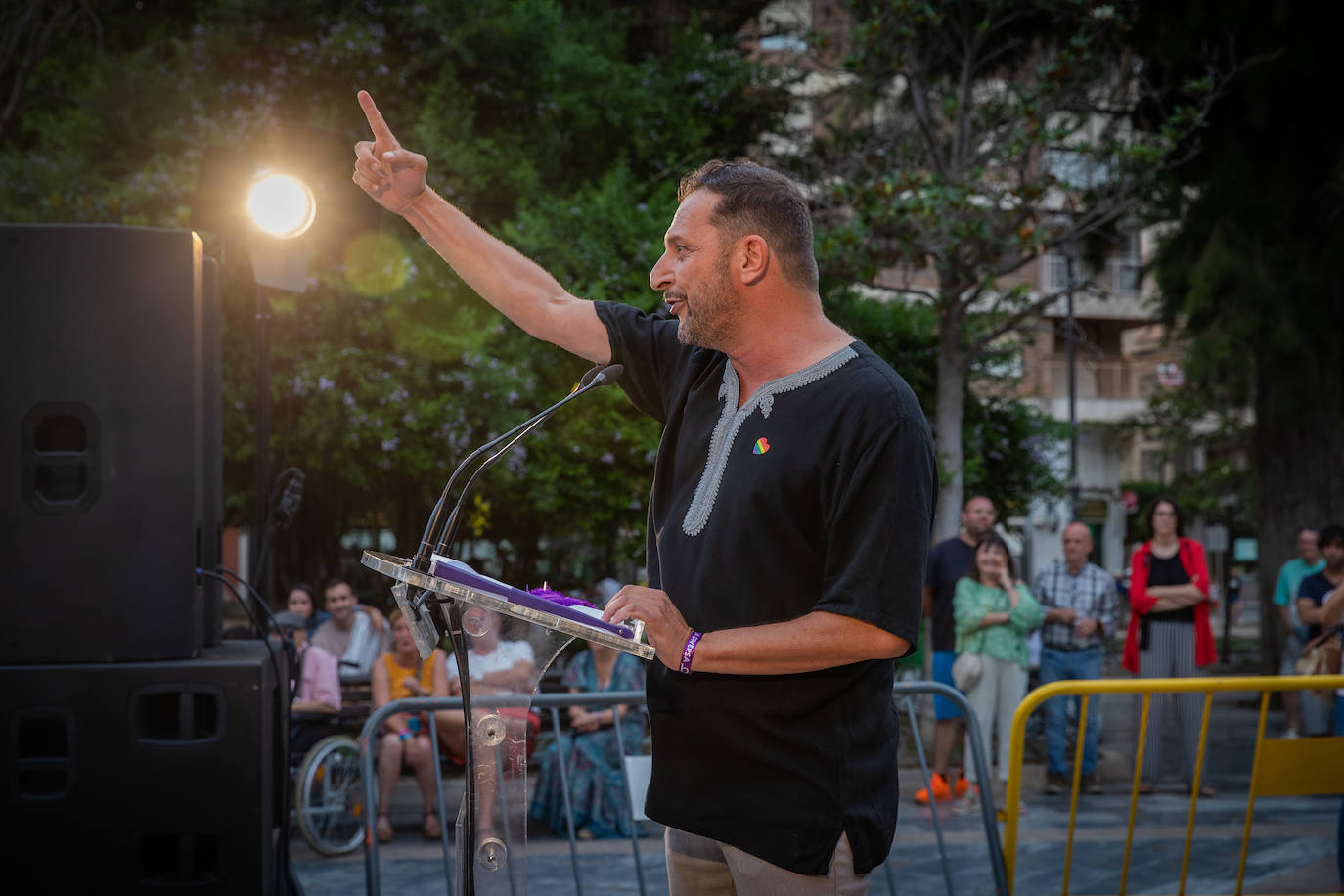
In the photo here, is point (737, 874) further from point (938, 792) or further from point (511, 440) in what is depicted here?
point (938, 792)

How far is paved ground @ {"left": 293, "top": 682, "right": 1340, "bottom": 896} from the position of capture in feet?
20.6

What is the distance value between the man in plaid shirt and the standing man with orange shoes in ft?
2.09

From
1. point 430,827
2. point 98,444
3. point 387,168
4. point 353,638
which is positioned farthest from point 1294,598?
point 387,168

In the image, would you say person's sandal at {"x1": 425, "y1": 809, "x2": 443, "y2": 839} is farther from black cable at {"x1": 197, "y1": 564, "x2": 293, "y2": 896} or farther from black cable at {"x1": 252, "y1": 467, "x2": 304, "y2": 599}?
black cable at {"x1": 197, "y1": 564, "x2": 293, "y2": 896}

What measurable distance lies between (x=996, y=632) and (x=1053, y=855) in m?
1.63

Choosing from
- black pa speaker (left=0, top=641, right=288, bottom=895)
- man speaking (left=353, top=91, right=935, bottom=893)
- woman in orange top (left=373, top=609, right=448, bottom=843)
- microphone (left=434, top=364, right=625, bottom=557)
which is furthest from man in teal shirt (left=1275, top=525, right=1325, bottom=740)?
microphone (left=434, top=364, right=625, bottom=557)

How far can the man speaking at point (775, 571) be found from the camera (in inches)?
74.8

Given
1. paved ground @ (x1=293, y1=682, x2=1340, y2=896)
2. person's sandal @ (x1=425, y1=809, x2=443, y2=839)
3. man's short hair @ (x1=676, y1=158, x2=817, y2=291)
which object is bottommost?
paved ground @ (x1=293, y1=682, x2=1340, y2=896)

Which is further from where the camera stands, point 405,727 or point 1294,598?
point 1294,598

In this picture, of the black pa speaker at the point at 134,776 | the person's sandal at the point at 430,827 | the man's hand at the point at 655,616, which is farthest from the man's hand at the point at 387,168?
the person's sandal at the point at 430,827

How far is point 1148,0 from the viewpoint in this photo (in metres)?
11.4

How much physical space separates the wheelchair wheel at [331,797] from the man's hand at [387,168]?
17.0ft

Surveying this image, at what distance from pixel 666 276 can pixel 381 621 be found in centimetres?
706

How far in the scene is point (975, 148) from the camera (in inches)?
436
